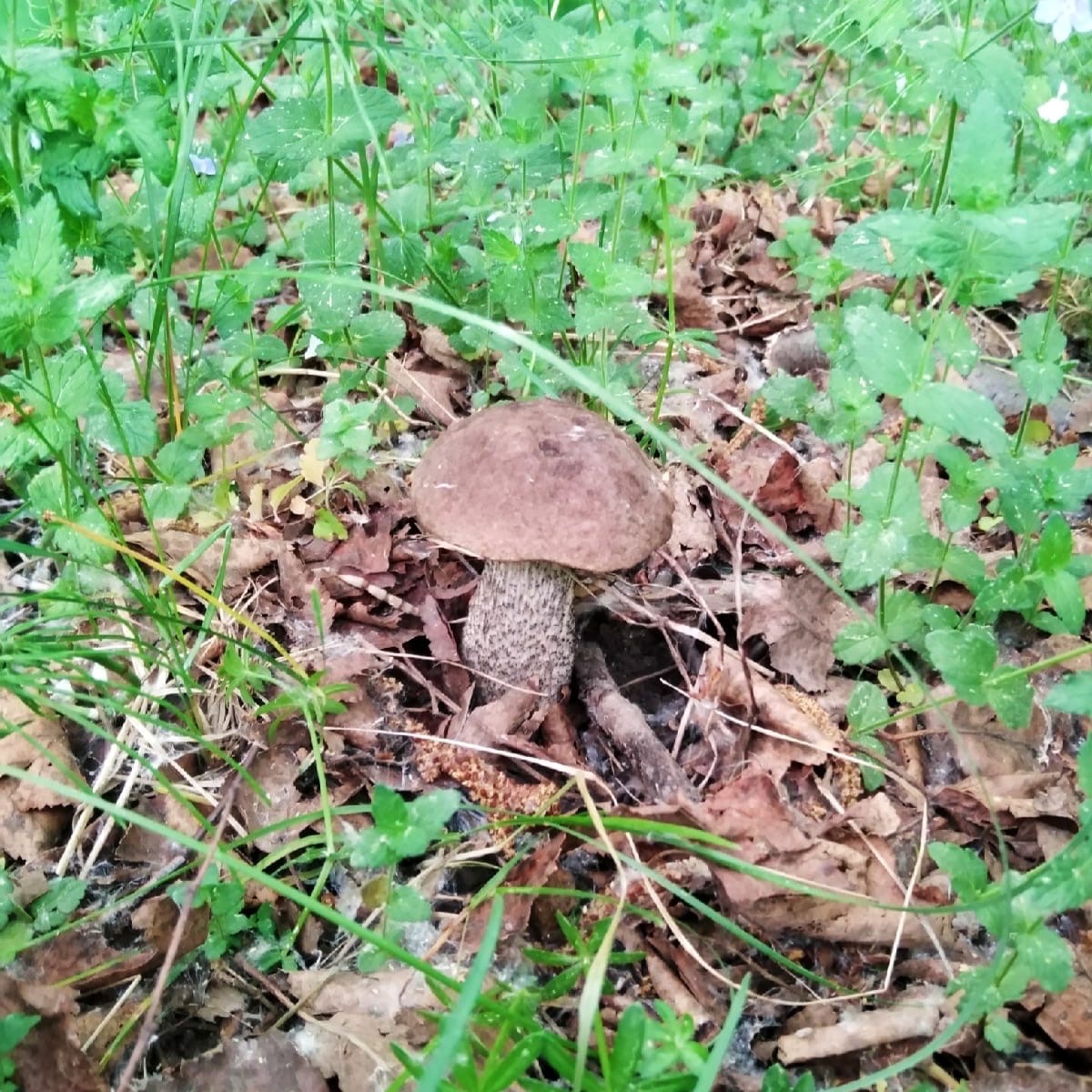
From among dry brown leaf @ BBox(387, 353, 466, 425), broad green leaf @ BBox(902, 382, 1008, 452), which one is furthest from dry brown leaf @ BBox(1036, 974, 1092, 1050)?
dry brown leaf @ BBox(387, 353, 466, 425)

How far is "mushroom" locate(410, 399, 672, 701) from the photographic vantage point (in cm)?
178

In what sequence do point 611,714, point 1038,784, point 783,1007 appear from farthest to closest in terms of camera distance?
point 611,714 < point 1038,784 < point 783,1007

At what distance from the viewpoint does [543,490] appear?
1780 mm

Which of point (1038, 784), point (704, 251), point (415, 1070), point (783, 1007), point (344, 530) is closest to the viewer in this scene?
point (415, 1070)

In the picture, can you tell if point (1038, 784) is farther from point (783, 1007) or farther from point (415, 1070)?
point (415, 1070)

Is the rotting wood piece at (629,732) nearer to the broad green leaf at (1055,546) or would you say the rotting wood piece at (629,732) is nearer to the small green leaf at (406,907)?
the small green leaf at (406,907)

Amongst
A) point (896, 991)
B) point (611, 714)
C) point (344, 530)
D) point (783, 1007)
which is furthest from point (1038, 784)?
point (344, 530)

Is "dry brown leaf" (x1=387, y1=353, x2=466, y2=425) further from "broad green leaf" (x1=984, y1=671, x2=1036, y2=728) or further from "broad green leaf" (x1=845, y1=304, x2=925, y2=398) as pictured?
"broad green leaf" (x1=984, y1=671, x2=1036, y2=728)

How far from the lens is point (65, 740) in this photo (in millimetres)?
1941

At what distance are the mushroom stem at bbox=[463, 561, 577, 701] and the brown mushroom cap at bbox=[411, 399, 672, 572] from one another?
0.28 m

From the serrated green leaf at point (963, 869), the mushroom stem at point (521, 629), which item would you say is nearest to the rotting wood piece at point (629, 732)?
the mushroom stem at point (521, 629)

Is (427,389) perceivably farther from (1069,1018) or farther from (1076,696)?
(1069,1018)

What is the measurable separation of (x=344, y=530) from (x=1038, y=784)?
1.82 meters

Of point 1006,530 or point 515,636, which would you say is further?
point 1006,530
